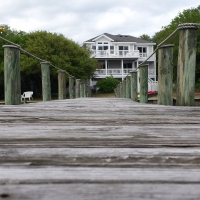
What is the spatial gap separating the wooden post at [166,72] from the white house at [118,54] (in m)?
33.9

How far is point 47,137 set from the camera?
1.38 metres

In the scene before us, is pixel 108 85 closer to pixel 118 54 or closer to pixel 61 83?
pixel 118 54

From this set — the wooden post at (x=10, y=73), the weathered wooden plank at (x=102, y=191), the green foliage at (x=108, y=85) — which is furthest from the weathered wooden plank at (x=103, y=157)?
the green foliage at (x=108, y=85)

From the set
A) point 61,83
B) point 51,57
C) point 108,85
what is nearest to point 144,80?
point 61,83

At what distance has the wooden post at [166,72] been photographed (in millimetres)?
4121

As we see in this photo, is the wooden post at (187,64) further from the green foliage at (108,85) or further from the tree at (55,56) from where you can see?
the green foliage at (108,85)

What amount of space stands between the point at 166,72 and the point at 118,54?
3518 centimetres

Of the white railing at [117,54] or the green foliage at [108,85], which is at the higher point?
the white railing at [117,54]

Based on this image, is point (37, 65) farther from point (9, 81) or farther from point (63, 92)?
point (9, 81)

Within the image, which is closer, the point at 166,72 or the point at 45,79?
the point at 166,72

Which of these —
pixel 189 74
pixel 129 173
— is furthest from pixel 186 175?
pixel 189 74

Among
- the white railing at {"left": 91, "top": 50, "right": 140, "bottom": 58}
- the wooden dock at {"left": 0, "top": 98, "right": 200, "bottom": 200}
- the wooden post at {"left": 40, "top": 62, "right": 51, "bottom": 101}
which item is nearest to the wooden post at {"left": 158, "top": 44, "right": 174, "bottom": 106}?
the wooden dock at {"left": 0, "top": 98, "right": 200, "bottom": 200}

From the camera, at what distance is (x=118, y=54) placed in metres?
38.8

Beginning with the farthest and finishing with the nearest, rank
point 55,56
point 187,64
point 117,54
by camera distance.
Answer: point 117,54 < point 55,56 < point 187,64
